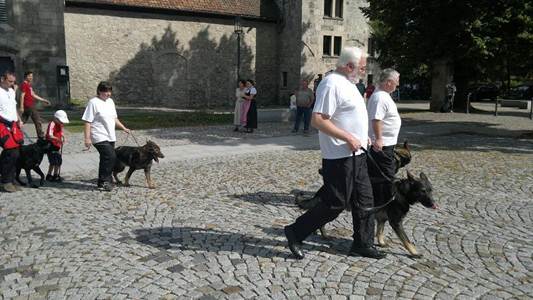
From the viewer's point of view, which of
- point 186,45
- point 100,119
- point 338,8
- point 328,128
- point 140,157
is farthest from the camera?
point 338,8

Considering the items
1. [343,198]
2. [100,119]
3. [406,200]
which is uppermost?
[100,119]

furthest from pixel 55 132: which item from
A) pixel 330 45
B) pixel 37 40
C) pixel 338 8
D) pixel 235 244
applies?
pixel 338 8

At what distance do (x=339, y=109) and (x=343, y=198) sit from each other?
823 mm

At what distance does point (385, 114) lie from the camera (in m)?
5.09

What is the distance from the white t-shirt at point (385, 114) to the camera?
4957 millimetres

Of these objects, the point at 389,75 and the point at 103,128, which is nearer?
the point at 389,75

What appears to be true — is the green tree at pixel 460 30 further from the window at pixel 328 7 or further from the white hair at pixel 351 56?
the white hair at pixel 351 56

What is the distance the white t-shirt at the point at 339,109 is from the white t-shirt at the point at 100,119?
4.28m

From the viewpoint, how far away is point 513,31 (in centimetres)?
1980

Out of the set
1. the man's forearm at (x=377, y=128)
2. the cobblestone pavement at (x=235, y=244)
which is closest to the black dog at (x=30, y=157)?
the cobblestone pavement at (x=235, y=244)

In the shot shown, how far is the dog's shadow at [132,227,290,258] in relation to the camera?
4.75m

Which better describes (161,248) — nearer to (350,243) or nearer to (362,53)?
(350,243)

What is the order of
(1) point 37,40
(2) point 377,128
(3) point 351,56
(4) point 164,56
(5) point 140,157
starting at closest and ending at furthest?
1. (3) point 351,56
2. (2) point 377,128
3. (5) point 140,157
4. (1) point 37,40
5. (4) point 164,56

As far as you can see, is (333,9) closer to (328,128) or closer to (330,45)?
(330,45)
